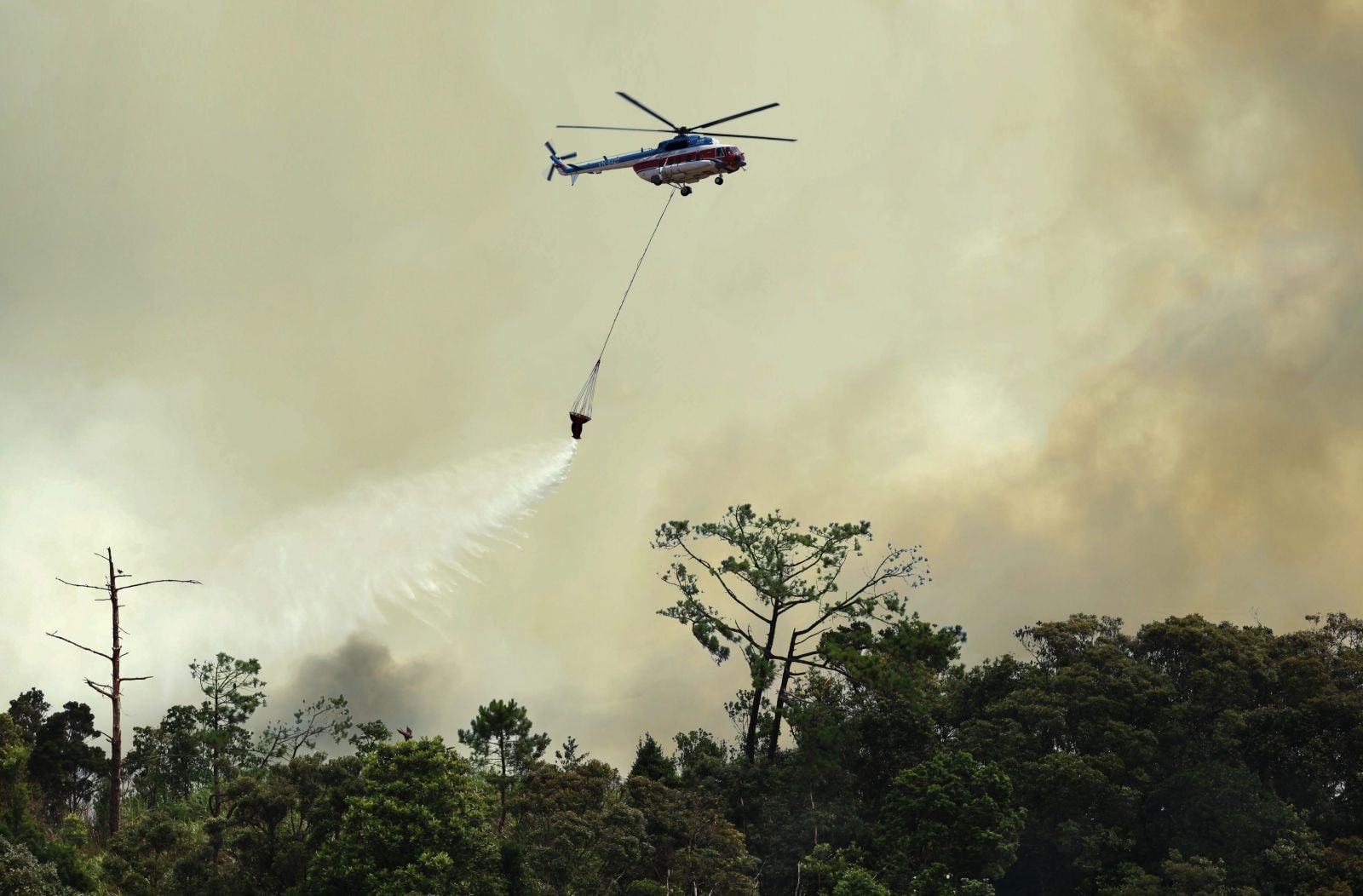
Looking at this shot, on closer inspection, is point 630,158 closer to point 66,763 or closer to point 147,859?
point 147,859

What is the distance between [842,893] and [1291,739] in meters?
18.1

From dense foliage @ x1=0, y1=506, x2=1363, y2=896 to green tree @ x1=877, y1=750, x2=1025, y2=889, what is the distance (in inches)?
3.1

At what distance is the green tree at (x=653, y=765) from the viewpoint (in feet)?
155

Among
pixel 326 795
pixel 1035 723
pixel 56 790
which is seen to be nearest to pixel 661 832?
pixel 326 795

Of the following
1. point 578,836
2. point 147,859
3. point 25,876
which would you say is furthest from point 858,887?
point 25,876

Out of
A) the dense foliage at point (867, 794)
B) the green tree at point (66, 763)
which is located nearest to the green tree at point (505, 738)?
the dense foliage at point (867, 794)

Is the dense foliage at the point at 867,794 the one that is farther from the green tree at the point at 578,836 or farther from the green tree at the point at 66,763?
the green tree at the point at 66,763

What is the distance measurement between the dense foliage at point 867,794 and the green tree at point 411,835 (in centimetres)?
7

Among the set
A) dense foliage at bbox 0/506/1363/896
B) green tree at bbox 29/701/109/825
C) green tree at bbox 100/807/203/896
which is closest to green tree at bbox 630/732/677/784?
dense foliage at bbox 0/506/1363/896

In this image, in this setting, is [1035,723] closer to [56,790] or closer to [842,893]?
[842,893]

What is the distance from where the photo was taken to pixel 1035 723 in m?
46.6

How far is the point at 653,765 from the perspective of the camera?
47.8m

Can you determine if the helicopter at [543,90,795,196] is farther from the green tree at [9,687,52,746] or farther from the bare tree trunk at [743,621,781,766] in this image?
the green tree at [9,687,52,746]

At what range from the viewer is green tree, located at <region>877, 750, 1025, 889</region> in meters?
41.1
